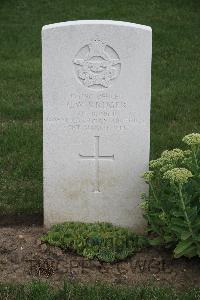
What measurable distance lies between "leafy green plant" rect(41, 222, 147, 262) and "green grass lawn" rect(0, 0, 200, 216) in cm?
79

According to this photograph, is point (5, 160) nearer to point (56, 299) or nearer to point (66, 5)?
point (56, 299)

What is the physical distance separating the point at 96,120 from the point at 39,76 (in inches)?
183

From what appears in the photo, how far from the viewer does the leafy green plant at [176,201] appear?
4.57 meters

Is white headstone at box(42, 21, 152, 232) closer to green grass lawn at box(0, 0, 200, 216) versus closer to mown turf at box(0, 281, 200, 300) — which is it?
green grass lawn at box(0, 0, 200, 216)

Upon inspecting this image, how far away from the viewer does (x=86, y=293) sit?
14.4 feet

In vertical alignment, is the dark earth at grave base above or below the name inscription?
below

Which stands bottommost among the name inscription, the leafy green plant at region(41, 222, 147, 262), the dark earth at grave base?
the dark earth at grave base

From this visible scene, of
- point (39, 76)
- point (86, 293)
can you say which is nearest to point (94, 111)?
point (86, 293)

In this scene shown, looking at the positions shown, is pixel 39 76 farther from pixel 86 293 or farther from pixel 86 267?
pixel 86 293

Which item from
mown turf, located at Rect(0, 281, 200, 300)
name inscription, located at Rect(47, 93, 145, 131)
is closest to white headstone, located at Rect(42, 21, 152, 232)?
name inscription, located at Rect(47, 93, 145, 131)

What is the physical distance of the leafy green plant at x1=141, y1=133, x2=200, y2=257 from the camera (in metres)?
4.57

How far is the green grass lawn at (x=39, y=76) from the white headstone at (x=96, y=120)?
2.28ft

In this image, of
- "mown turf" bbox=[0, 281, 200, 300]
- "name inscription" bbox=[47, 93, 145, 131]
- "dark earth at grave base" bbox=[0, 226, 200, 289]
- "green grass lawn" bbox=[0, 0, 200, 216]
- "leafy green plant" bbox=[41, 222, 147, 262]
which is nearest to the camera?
"mown turf" bbox=[0, 281, 200, 300]

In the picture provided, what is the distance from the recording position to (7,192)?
6.19 m
